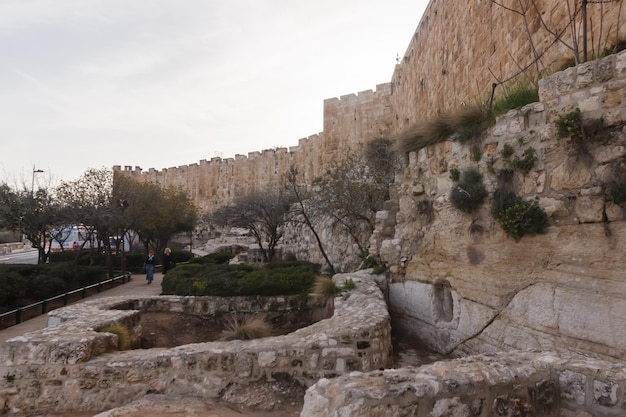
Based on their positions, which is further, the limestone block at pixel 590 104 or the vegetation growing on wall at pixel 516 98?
the vegetation growing on wall at pixel 516 98

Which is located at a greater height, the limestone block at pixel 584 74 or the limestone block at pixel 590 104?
the limestone block at pixel 584 74

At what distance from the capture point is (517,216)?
443 centimetres

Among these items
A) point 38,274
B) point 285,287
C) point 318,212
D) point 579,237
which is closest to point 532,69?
point 579,237

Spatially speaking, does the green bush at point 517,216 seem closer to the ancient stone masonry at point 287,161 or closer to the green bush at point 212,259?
the green bush at point 212,259

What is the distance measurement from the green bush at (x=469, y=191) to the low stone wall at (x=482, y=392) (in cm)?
270

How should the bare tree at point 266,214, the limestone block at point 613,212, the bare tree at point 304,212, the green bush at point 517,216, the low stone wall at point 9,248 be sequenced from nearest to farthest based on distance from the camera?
the limestone block at point 613,212 → the green bush at point 517,216 → the bare tree at point 304,212 → the bare tree at point 266,214 → the low stone wall at point 9,248

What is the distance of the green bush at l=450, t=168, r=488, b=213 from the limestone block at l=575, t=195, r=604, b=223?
44.8 inches

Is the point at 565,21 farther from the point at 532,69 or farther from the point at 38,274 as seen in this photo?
the point at 38,274

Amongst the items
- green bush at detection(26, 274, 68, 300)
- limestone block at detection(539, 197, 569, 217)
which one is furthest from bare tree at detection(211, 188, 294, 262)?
limestone block at detection(539, 197, 569, 217)

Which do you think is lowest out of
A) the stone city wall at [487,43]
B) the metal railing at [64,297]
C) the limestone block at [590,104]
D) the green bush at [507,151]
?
the metal railing at [64,297]

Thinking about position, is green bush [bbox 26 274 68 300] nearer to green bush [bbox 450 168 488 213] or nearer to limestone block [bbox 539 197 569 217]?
green bush [bbox 450 168 488 213]

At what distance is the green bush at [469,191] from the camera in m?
5.02

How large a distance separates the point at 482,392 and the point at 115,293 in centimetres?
1301

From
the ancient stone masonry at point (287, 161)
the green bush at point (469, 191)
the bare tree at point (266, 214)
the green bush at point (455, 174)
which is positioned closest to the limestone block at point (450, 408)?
the green bush at point (469, 191)
